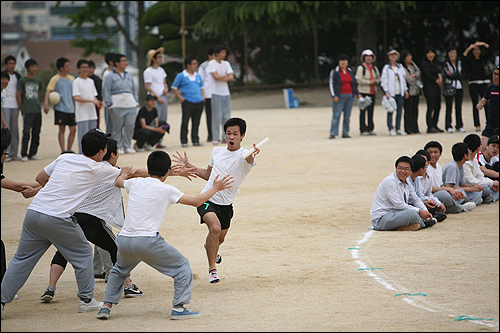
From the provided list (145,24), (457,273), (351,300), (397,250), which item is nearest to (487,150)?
(397,250)

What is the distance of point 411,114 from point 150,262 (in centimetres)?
1200

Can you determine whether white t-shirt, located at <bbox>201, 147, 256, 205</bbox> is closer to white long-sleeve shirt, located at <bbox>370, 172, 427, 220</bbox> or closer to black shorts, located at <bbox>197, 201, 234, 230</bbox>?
black shorts, located at <bbox>197, 201, 234, 230</bbox>

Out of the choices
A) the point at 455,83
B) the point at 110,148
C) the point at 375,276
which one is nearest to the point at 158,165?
the point at 110,148

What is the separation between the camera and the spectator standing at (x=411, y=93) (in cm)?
1527

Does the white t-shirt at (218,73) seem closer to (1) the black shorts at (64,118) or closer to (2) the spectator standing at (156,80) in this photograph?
(2) the spectator standing at (156,80)

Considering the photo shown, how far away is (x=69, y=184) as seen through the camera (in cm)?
488

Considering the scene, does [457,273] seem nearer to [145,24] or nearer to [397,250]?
[397,250]

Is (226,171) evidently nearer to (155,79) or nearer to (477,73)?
(155,79)

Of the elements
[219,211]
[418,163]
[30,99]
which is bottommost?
[219,211]

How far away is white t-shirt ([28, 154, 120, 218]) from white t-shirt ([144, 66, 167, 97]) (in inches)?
375

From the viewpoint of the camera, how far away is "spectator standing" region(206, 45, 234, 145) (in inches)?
574

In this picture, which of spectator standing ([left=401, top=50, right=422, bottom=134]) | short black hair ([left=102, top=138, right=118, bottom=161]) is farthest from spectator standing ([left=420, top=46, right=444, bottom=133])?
short black hair ([left=102, top=138, right=118, bottom=161])

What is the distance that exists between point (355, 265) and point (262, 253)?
3.68 ft

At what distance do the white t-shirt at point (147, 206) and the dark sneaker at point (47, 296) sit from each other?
104cm
